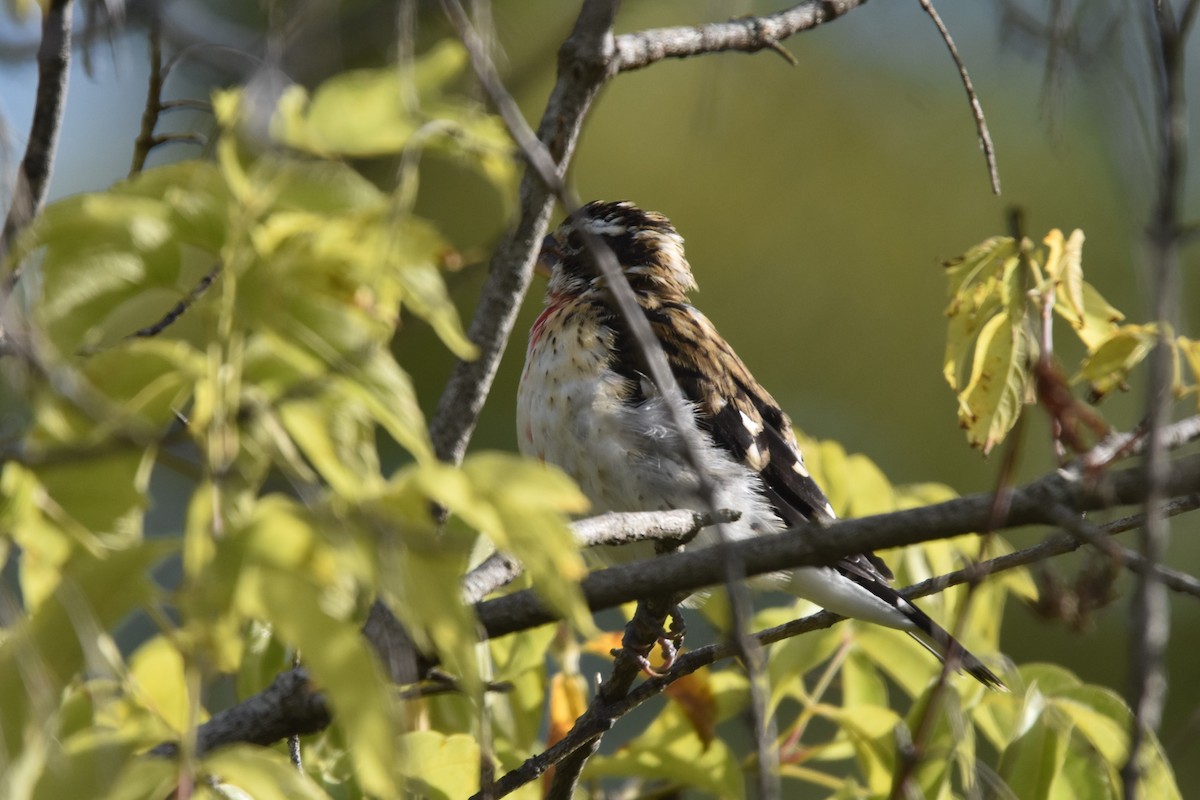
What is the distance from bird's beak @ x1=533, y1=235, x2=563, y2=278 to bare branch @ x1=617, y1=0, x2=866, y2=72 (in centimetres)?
171

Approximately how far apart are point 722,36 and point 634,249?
72.1 inches

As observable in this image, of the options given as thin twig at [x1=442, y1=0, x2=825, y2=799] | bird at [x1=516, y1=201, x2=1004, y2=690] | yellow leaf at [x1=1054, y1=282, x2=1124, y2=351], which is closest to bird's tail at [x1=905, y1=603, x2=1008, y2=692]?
bird at [x1=516, y1=201, x2=1004, y2=690]

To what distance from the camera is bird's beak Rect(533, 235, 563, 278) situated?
5043 millimetres

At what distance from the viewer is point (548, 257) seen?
508 centimetres

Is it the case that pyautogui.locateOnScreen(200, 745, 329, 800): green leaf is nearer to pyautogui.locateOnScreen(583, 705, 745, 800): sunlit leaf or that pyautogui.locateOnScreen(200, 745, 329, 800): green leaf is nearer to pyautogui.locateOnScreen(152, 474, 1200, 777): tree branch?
pyautogui.locateOnScreen(152, 474, 1200, 777): tree branch

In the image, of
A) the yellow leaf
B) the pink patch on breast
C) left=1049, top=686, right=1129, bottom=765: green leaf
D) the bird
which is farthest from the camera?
the pink patch on breast

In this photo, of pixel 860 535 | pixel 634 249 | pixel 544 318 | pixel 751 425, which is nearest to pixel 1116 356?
pixel 860 535

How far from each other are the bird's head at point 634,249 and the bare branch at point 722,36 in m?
1.57

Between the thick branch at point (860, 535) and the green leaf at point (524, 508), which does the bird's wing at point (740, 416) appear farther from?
the green leaf at point (524, 508)

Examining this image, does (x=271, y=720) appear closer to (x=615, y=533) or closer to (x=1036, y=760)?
(x=615, y=533)

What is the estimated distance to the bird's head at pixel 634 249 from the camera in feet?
16.4

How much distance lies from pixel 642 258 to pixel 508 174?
3.64 meters

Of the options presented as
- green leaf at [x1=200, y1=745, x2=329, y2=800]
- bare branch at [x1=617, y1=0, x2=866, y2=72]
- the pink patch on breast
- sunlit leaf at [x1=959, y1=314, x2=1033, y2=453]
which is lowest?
the pink patch on breast

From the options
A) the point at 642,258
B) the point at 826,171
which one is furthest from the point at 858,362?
the point at 642,258
